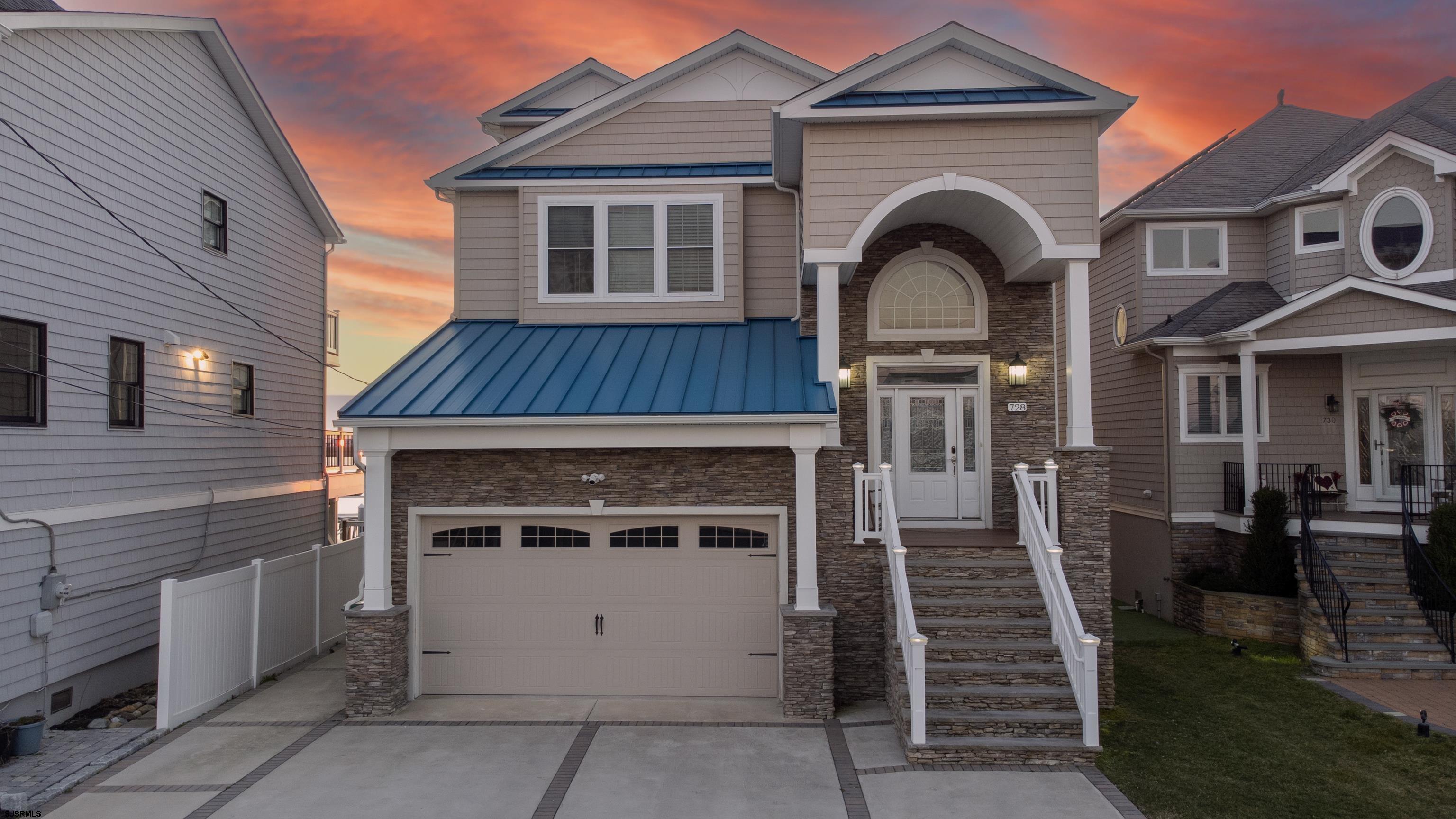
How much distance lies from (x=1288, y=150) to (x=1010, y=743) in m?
14.6

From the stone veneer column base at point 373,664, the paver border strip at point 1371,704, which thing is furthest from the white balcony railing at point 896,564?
the stone veneer column base at point 373,664

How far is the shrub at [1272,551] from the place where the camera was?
12414 mm

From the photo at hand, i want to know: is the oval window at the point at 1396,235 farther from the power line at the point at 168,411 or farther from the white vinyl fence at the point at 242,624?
the power line at the point at 168,411

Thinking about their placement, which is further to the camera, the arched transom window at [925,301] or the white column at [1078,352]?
the arched transom window at [925,301]

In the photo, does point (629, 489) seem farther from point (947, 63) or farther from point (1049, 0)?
point (1049, 0)

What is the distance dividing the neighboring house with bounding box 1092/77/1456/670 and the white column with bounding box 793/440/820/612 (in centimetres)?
810

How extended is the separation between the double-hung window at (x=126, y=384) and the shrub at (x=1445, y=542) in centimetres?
1722

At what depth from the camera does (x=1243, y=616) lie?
12562 mm

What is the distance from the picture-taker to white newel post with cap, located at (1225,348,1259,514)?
43.1ft

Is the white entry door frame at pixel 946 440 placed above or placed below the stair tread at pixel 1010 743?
above

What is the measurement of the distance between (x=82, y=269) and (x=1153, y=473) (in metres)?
16.6

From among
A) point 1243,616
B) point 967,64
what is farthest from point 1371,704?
point 967,64

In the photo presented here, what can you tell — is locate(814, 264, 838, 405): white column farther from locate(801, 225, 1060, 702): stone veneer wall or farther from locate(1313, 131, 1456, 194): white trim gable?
locate(1313, 131, 1456, 194): white trim gable

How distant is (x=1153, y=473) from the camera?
49.2 ft
